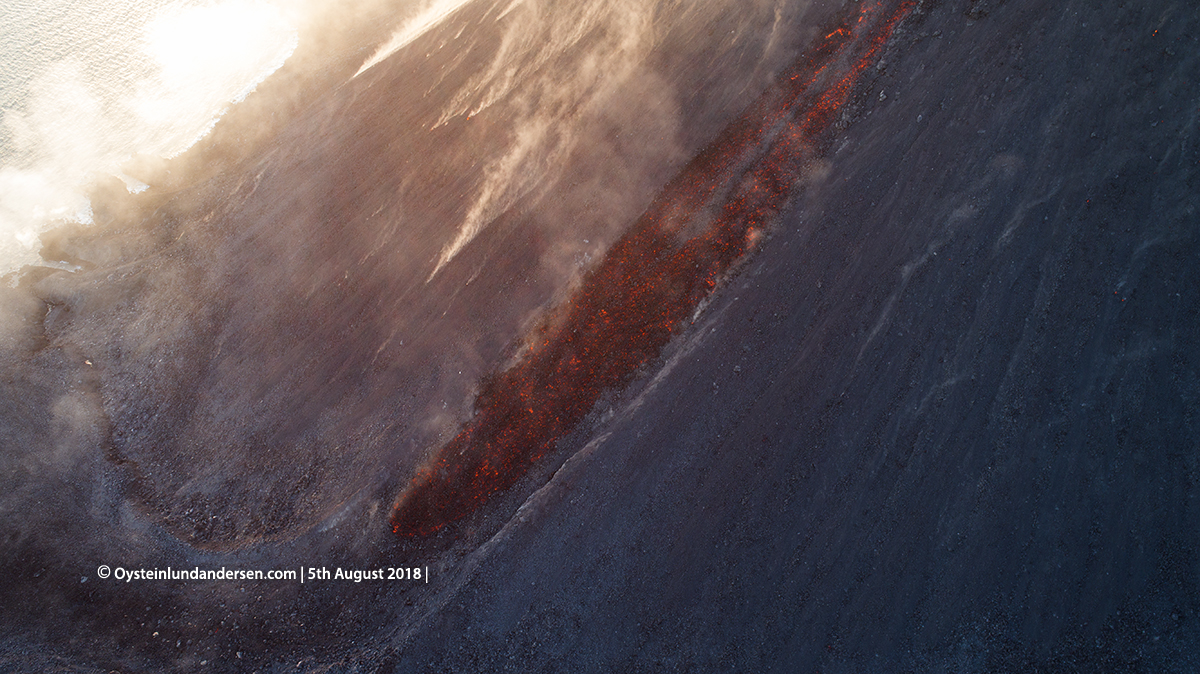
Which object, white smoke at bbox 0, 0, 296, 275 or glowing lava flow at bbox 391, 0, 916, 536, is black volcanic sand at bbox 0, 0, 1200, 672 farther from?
white smoke at bbox 0, 0, 296, 275

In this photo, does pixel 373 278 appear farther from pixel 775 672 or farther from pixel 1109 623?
pixel 1109 623

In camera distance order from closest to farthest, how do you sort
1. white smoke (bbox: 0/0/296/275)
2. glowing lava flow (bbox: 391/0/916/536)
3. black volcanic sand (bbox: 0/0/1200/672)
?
black volcanic sand (bbox: 0/0/1200/672), glowing lava flow (bbox: 391/0/916/536), white smoke (bbox: 0/0/296/275)

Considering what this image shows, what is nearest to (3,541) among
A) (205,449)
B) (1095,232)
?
(205,449)

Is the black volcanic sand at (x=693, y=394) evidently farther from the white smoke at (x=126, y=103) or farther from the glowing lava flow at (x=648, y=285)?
the white smoke at (x=126, y=103)

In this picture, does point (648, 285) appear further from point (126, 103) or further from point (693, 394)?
point (126, 103)

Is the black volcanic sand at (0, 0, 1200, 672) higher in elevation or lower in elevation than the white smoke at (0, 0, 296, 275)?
lower

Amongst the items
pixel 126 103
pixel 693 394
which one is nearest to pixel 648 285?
pixel 693 394

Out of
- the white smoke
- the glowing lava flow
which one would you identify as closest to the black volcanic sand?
the glowing lava flow
